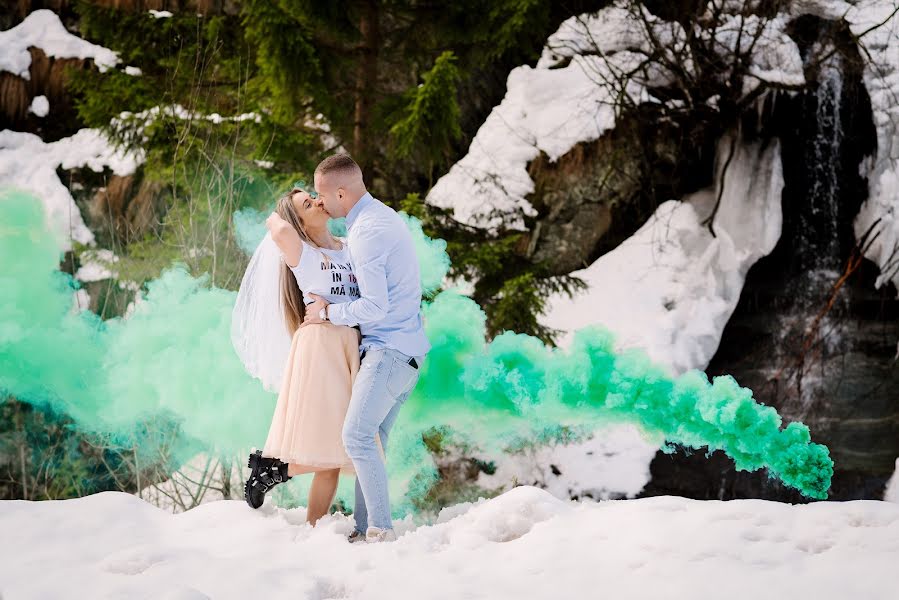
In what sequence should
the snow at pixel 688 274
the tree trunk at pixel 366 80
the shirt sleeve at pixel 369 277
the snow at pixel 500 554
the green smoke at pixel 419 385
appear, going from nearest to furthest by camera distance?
the snow at pixel 500 554
the shirt sleeve at pixel 369 277
the green smoke at pixel 419 385
the tree trunk at pixel 366 80
the snow at pixel 688 274

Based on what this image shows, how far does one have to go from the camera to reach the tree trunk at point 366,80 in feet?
27.1

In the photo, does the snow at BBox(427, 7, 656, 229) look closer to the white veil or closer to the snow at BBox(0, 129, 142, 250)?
the snow at BBox(0, 129, 142, 250)

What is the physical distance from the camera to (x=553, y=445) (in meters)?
7.96

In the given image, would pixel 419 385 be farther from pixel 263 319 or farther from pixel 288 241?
pixel 288 241

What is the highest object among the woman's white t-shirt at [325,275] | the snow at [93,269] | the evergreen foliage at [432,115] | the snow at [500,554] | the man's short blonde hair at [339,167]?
the evergreen foliage at [432,115]

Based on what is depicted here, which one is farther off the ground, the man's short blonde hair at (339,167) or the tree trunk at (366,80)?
the tree trunk at (366,80)

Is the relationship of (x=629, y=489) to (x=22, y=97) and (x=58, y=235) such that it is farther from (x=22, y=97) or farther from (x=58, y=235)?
(x=22, y=97)

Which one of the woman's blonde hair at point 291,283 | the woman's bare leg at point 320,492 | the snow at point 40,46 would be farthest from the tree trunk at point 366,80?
the woman's bare leg at point 320,492

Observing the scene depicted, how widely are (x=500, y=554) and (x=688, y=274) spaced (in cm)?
647

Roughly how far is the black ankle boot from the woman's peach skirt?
11 centimetres

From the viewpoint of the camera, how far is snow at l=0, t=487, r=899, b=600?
244cm

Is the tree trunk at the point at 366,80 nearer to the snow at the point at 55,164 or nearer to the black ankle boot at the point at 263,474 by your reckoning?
the snow at the point at 55,164

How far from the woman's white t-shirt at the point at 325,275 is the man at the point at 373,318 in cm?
6

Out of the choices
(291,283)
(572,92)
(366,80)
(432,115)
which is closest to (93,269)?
(366,80)
